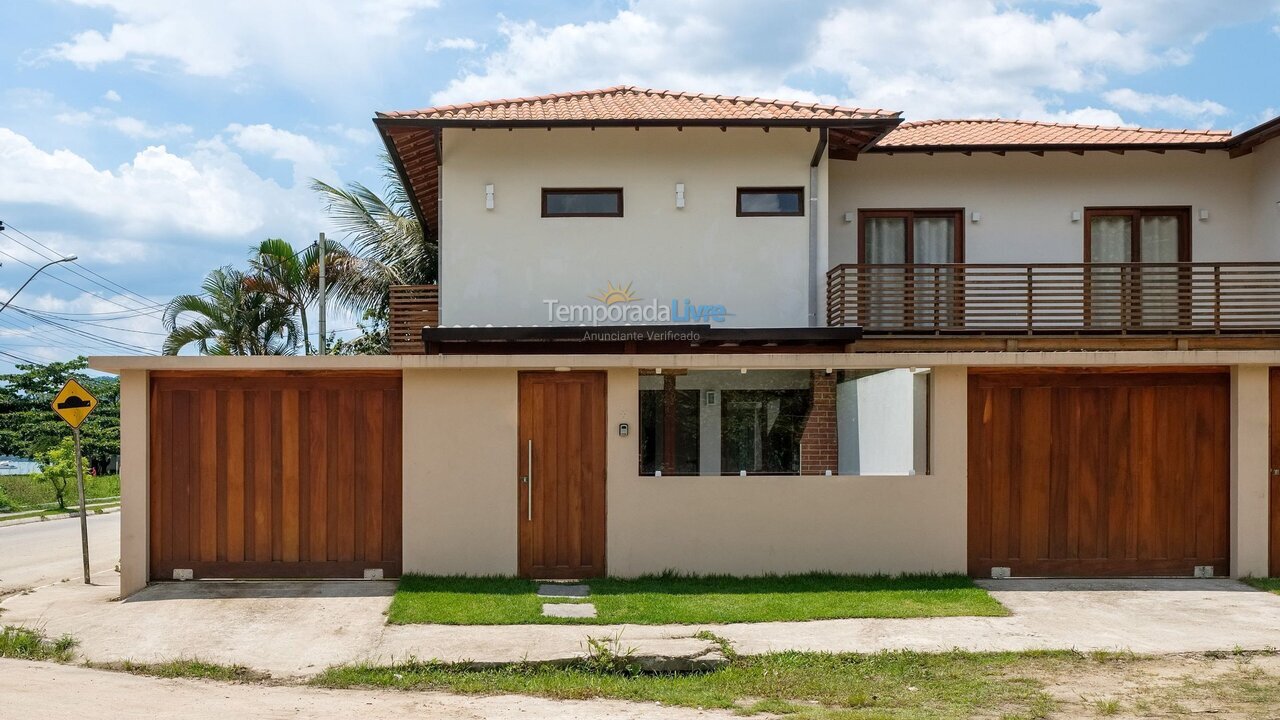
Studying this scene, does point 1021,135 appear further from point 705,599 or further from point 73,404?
point 73,404

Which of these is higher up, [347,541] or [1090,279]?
[1090,279]

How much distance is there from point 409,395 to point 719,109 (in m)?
7.13

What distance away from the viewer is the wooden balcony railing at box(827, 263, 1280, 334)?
50.5 feet

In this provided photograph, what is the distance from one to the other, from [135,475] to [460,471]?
11.0 ft

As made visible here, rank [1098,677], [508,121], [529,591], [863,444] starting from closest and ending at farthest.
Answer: [1098,677] < [529,591] < [863,444] < [508,121]

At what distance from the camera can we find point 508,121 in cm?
1476

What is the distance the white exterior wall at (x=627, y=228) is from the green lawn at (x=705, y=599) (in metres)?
5.38

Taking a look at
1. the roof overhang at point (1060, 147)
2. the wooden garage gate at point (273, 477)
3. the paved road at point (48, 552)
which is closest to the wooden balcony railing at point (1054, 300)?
the roof overhang at point (1060, 147)

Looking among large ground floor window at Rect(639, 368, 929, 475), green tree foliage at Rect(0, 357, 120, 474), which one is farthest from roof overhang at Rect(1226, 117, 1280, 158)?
green tree foliage at Rect(0, 357, 120, 474)

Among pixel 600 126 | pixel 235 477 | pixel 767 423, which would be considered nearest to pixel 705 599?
pixel 767 423

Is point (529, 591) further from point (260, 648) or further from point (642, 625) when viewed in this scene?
point (260, 648)

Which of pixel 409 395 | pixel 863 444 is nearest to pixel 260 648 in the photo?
pixel 409 395

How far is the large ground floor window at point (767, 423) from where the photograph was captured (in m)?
11.4

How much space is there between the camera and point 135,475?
11055 mm
